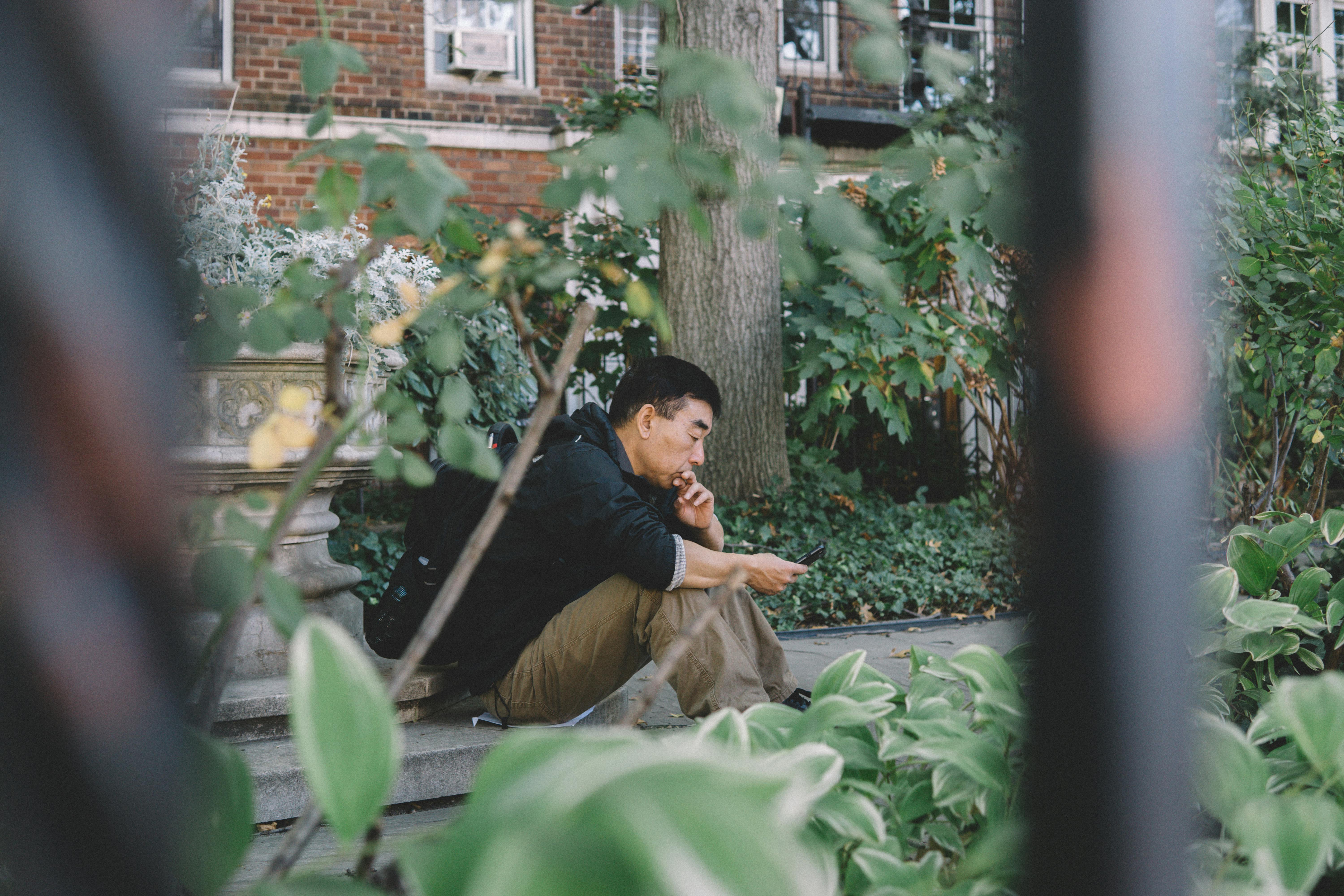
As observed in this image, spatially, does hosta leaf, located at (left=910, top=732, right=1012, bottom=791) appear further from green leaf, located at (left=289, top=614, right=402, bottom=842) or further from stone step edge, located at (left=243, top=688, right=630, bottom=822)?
stone step edge, located at (left=243, top=688, right=630, bottom=822)

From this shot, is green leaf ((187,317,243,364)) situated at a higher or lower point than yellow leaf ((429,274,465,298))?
lower

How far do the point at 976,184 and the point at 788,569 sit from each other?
1.57 meters

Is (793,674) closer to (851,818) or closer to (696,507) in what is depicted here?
(696,507)

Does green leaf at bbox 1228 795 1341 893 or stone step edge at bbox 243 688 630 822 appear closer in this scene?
green leaf at bbox 1228 795 1341 893

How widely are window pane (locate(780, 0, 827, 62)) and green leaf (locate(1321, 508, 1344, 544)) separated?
871 cm

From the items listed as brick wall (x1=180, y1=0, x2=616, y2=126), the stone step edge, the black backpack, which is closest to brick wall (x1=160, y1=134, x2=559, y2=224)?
brick wall (x1=180, y1=0, x2=616, y2=126)

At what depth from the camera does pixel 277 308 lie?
3.15 feet

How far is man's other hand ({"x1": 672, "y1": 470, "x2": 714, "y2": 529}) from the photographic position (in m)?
2.87

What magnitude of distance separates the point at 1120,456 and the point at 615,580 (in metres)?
2.09

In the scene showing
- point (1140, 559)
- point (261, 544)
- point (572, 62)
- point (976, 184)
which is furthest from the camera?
point (572, 62)

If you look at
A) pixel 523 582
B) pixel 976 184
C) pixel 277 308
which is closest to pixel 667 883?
pixel 277 308

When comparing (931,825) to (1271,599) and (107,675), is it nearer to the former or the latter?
(107,675)

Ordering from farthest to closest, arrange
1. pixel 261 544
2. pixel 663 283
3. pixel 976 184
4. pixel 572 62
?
1. pixel 572 62
2. pixel 663 283
3. pixel 976 184
4. pixel 261 544

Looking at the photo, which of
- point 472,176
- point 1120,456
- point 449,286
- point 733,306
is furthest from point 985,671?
point 472,176
